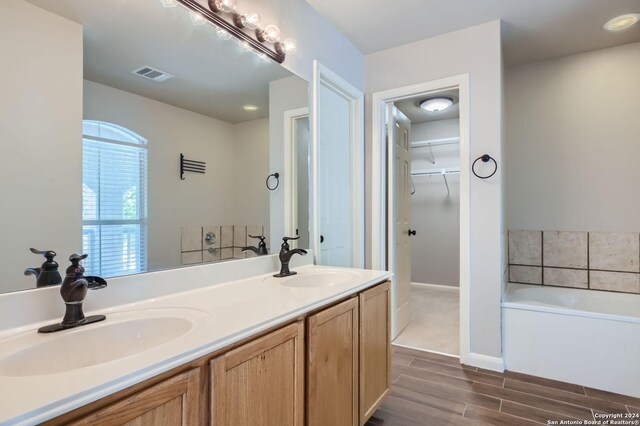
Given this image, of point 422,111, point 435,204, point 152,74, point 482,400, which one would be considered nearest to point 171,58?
point 152,74

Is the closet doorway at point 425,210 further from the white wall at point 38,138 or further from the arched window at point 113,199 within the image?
the white wall at point 38,138

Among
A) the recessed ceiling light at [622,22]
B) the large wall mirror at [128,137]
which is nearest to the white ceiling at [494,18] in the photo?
the recessed ceiling light at [622,22]

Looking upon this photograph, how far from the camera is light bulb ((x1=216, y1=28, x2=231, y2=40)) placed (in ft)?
5.20

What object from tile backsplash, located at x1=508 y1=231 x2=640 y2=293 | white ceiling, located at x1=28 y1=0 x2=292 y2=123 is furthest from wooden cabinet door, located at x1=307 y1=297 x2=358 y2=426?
tile backsplash, located at x1=508 y1=231 x2=640 y2=293

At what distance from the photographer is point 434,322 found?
11.3ft

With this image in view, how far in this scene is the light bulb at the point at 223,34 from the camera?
1.59 metres

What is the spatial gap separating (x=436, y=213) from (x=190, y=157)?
3.99 m

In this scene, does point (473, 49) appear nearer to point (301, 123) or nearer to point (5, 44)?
point (301, 123)

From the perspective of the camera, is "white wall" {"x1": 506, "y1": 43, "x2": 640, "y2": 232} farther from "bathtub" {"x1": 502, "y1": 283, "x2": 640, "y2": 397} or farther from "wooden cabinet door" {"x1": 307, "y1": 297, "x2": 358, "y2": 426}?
"wooden cabinet door" {"x1": 307, "y1": 297, "x2": 358, "y2": 426}

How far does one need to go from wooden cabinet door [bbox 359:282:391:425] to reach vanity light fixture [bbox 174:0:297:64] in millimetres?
1415

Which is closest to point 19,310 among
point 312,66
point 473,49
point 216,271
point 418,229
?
point 216,271

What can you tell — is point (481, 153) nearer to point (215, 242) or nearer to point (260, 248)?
point (260, 248)

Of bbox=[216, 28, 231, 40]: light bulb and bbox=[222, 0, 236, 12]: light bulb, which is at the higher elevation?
bbox=[222, 0, 236, 12]: light bulb

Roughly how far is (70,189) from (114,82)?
0.42 metres
